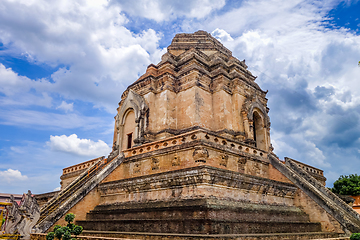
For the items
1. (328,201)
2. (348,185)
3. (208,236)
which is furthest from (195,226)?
(348,185)

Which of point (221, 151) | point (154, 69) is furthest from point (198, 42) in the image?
point (221, 151)

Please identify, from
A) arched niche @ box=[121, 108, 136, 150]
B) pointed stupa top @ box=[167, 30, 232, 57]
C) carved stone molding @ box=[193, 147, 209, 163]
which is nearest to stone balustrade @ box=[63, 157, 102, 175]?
arched niche @ box=[121, 108, 136, 150]

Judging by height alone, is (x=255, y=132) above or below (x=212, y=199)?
above

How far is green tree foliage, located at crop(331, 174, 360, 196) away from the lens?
960 inches

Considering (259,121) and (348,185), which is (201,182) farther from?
(348,185)

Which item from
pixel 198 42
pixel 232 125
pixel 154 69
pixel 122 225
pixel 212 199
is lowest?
pixel 122 225

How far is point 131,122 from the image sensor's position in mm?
18812

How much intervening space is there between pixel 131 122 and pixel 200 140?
29.9 feet

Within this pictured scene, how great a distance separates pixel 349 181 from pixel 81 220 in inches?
962

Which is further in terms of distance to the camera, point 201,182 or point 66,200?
point 66,200

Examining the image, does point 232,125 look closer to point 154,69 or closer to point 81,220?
point 154,69

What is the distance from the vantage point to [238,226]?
8672 millimetres

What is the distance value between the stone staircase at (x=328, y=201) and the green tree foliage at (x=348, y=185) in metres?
13.3

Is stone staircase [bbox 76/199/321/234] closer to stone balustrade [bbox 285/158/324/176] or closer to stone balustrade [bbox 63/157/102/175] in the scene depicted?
stone balustrade [bbox 285/158/324/176]
